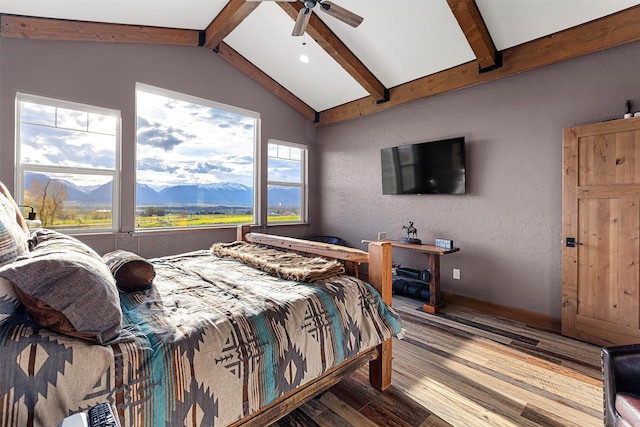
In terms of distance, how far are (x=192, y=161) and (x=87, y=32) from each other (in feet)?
5.52

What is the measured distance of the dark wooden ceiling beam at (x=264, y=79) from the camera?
421 cm

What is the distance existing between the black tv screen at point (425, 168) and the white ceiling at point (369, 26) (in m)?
0.91

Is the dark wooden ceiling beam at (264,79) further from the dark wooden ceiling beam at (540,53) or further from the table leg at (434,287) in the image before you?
Result: the table leg at (434,287)

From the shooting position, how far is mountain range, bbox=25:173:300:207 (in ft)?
10.7

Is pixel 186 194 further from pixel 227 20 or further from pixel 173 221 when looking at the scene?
pixel 227 20

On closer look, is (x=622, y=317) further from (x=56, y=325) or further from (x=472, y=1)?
(x=56, y=325)

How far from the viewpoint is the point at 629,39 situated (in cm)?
251

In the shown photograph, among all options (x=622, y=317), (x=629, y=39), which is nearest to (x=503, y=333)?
(x=622, y=317)

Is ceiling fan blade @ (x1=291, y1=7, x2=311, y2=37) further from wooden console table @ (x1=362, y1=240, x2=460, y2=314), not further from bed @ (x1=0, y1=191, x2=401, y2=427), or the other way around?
wooden console table @ (x1=362, y1=240, x2=460, y2=314)

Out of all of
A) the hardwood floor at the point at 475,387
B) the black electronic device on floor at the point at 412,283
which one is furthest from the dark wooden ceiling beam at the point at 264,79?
the hardwood floor at the point at 475,387

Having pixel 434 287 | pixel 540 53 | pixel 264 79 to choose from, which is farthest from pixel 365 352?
pixel 264 79

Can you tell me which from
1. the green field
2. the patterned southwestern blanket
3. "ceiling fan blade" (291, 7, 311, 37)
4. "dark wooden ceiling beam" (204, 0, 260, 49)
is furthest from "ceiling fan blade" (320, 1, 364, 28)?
the green field

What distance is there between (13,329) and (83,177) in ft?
9.87

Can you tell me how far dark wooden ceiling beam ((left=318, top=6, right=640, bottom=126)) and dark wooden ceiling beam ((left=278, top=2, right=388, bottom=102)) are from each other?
251 millimetres
